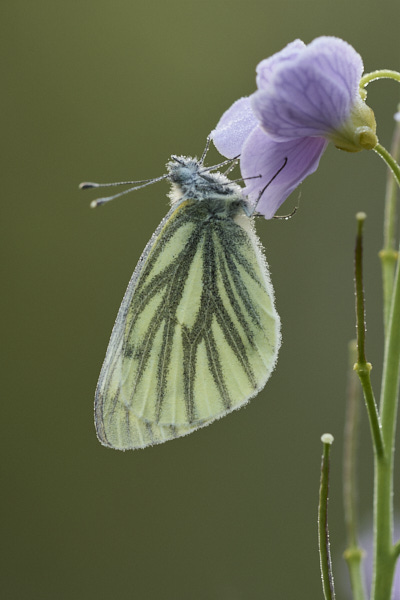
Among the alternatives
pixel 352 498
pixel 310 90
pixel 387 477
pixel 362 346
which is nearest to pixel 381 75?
pixel 310 90

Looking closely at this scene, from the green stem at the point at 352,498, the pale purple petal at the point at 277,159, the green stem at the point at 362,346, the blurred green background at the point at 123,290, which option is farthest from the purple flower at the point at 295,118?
the blurred green background at the point at 123,290

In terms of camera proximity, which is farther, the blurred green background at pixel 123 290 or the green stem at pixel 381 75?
the blurred green background at pixel 123 290

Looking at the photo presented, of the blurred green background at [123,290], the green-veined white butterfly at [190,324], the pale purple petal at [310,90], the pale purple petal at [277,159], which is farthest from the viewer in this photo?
the blurred green background at [123,290]

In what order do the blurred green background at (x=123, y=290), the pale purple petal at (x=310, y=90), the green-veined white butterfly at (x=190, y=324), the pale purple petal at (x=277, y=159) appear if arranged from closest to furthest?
1. the pale purple petal at (x=310, y=90)
2. the pale purple petal at (x=277, y=159)
3. the green-veined white butterfly at (x=190, y=324)
4. the blurred green background at (x=123, y=290)

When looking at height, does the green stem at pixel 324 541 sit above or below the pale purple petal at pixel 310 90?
below

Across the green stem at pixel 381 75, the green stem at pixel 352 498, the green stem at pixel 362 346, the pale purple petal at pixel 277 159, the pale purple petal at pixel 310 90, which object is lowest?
the green stem at pixel 352 498

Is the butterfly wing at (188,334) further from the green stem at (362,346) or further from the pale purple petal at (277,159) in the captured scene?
the green stem at (362,346)

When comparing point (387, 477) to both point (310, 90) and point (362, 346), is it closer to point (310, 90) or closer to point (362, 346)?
point (362, 346)
